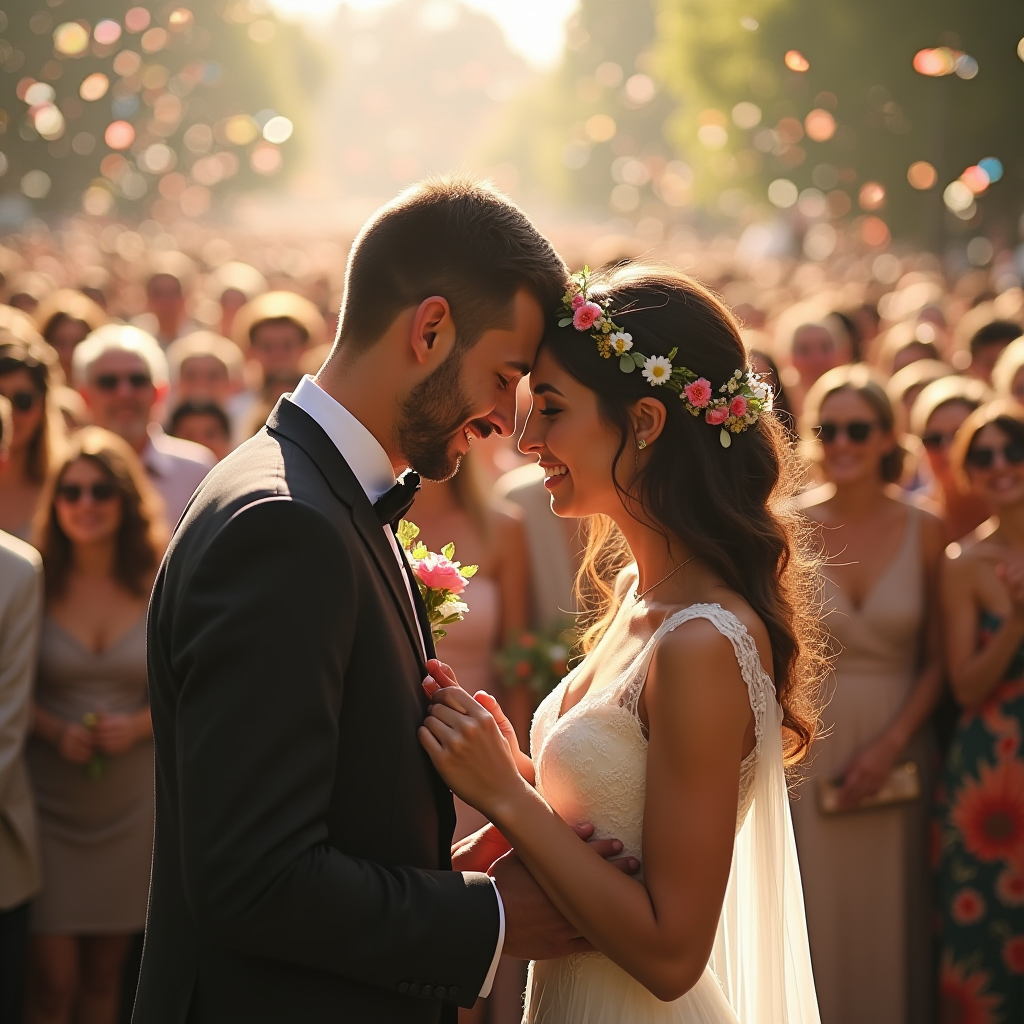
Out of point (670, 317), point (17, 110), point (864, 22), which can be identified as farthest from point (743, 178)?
point (670, 317)

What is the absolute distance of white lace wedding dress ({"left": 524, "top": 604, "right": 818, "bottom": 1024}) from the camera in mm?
3133

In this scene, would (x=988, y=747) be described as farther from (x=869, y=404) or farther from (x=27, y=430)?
(x=27, y=430)

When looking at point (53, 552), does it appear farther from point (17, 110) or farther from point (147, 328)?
point (17, 110)

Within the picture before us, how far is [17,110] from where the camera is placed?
15.5m

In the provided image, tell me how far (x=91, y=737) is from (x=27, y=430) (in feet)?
5.48

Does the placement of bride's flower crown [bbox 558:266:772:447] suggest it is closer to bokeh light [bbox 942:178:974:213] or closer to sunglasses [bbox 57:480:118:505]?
sunglasses [bbox 57:480:118:505]

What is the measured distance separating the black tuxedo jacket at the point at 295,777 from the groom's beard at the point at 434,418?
186 mm

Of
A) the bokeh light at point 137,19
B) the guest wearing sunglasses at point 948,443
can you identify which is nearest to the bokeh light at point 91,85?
the bokeh light at point 137,19

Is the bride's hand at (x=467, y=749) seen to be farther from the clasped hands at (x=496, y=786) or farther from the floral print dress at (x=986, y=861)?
the floral print dress at (x=986, y=861)

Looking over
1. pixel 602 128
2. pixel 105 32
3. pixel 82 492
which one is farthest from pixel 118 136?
pixel 602 128

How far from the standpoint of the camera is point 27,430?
6.30 m

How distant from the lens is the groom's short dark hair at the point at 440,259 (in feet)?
9.29

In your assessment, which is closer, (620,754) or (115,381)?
(620,754)

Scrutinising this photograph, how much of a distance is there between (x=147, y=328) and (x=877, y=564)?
8819 millimetres
